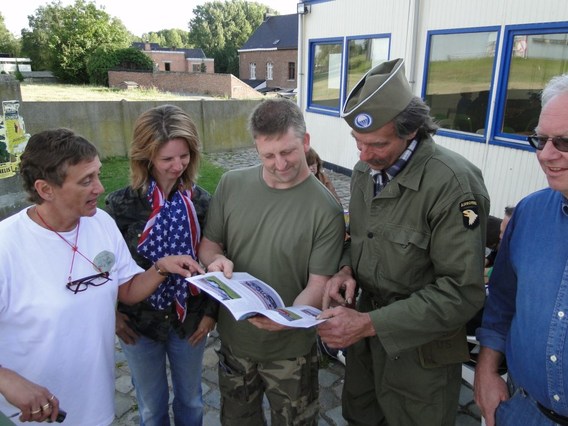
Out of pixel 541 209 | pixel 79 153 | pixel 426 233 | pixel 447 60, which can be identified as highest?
pixel 447 60

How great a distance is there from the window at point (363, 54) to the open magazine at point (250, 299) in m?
7.90

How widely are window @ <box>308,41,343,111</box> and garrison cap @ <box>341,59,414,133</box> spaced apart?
8.58m

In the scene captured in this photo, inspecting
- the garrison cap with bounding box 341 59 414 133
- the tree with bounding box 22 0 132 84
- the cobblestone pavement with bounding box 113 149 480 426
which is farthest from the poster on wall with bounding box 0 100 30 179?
the tree with bounding box 22 0 132 84

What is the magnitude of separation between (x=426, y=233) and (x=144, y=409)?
1.85 m

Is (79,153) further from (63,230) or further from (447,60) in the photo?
(447,60)

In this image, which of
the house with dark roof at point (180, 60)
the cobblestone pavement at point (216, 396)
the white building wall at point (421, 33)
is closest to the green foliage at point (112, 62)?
the house with dark roof at point (180, 60)

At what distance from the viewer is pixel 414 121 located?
1948mm

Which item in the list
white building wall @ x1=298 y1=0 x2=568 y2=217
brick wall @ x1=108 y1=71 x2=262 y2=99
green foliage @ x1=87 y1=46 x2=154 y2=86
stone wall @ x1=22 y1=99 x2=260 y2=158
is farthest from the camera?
green foliage @ x1=87 y1=46 x2=154 y2=86

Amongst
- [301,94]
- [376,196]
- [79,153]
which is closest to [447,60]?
[301,94]

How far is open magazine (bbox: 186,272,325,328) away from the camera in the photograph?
66.4 inches

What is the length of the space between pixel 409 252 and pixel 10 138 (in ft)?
19.9

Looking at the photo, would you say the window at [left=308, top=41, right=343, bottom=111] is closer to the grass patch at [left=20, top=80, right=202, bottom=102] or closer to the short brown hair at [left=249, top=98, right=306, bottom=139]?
the short brown hair at [left=249, top=98, right=306, bottom=139]

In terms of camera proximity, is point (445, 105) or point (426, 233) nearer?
point (426, 233)

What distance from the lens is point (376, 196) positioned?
2.05 metres
